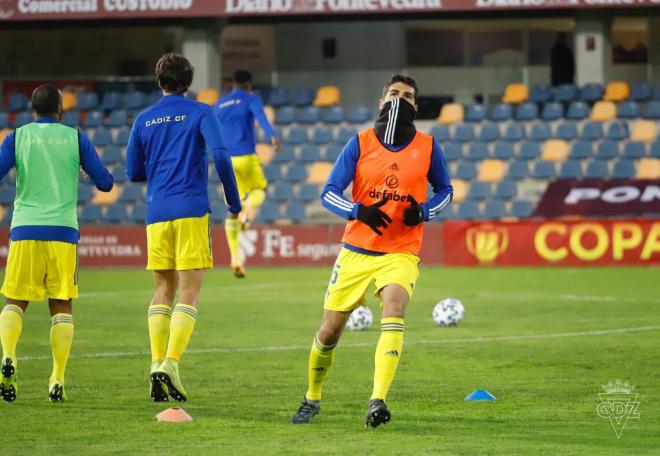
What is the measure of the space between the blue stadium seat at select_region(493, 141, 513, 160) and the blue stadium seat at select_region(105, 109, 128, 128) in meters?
8.18

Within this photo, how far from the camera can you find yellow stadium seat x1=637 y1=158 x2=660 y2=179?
26.9 metres

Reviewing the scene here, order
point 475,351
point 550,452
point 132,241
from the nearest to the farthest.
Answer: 1. point 550,452
2. point 475,351
3. point 132,241

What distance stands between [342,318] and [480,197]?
20.0 m

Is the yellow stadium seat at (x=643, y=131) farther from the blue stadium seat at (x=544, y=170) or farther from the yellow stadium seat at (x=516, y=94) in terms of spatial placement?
the yellow stadium seat at (x=516, y=94)

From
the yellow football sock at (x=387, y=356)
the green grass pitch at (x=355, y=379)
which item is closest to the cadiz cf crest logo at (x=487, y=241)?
the green grass pitch at (x=355, y=379)

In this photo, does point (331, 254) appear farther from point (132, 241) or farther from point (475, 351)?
point (475, 351)

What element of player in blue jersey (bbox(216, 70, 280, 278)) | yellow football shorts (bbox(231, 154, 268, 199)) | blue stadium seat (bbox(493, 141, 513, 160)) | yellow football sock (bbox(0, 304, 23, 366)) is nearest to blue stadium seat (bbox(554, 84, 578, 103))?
blue stadium seat (bbox(493, 141, 513, 160))

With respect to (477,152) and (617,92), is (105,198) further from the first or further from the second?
(617,92)

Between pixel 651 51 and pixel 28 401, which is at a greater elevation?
pixel 651 51

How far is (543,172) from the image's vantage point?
27469mm

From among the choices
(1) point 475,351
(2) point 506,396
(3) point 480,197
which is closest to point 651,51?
(3) point 480,197

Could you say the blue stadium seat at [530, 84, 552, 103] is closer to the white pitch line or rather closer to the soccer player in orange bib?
the white pitch line

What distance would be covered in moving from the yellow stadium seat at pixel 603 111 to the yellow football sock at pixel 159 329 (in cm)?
2054

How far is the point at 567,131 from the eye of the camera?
28.0 m
